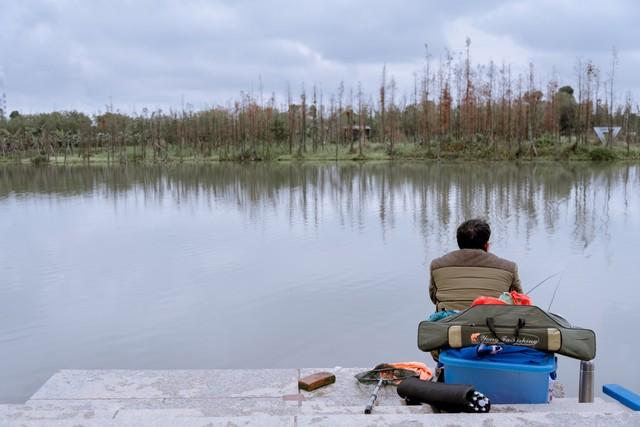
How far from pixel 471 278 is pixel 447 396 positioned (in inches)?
34.5

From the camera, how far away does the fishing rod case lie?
2908 mm

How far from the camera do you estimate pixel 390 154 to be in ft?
125

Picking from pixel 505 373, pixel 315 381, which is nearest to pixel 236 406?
pixel 315 381

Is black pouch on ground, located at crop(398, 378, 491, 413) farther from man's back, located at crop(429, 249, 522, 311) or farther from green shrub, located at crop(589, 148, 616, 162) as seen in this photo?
green shrub, located at crop(589, 148, 616, 162)

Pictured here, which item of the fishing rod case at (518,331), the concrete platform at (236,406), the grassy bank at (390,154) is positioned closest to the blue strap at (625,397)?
the concrete platform at (236,406)

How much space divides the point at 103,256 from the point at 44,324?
3.55 m

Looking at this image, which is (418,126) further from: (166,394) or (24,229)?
(166,394)

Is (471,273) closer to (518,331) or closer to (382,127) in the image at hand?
(518,331)

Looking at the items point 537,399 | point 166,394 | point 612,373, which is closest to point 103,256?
point 166,394

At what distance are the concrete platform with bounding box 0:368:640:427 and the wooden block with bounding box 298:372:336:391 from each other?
0.10 ft

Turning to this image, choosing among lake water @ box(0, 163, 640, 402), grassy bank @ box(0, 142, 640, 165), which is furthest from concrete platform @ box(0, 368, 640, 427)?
grassy bank @ box(0, 142, 640, 165)

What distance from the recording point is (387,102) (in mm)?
45562

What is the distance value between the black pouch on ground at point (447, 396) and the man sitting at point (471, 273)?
0.58m

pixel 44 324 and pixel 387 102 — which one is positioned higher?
pixel 387 102
